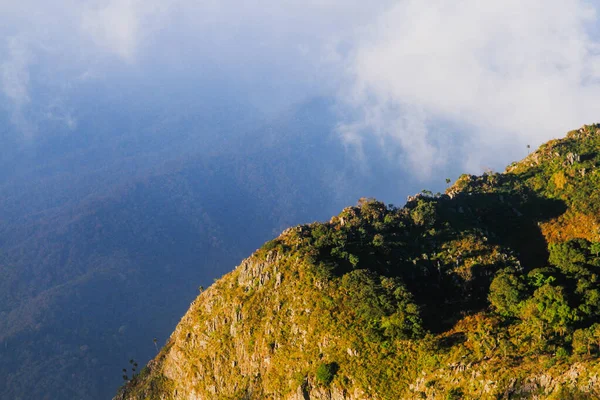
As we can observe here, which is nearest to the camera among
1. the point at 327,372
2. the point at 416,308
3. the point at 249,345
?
the point at 327,372

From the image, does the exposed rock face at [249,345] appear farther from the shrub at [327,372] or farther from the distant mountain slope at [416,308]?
the shrub at [327,372]

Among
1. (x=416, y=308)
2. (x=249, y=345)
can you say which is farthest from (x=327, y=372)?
(x=249, y=345)

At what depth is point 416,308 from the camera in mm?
94312

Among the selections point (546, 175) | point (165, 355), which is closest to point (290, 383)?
point (165, 355)

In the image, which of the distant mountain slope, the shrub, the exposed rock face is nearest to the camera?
the distant mountain slope

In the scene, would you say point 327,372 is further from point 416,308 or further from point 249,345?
point 249,345

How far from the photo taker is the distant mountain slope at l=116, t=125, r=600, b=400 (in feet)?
273

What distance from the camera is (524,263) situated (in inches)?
4646

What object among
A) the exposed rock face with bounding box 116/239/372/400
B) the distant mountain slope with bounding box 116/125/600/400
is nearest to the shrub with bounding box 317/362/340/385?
the distant mountain slope with bounding box 116/125/600/400

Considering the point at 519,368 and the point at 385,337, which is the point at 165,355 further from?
the point at 519,368

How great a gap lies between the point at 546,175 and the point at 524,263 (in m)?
38.9

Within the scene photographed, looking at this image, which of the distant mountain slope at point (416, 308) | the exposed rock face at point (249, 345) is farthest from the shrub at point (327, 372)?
the exposed rock face at point (249, 345)

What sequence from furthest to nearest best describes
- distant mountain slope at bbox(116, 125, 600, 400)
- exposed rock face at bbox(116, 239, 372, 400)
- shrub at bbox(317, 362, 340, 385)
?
exposed rock face at bbox(116, 239, 372, 400) → shrub at bbox(317, 362, 340, 385) → distant mountain slope at bbox(116, 125, 600, 400)

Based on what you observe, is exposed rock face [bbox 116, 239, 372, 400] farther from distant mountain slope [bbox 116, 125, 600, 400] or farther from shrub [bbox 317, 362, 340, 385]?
shrub [bbox 317, 362, 340, 385]
